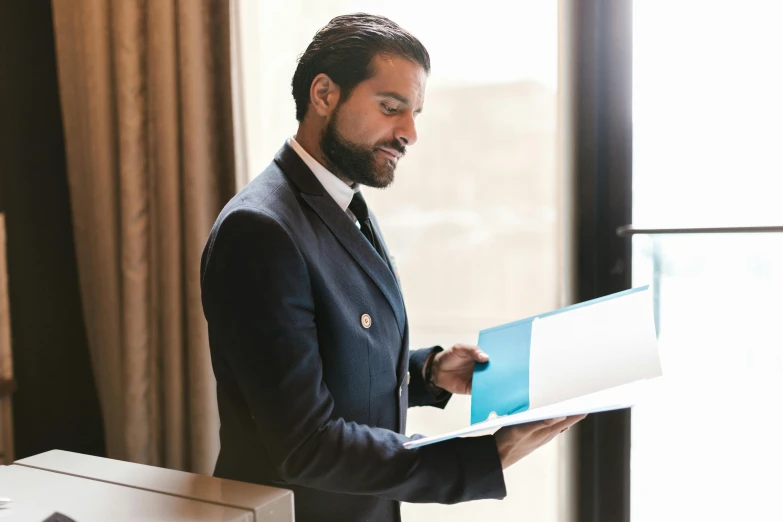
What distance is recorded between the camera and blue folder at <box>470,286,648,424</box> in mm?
1003

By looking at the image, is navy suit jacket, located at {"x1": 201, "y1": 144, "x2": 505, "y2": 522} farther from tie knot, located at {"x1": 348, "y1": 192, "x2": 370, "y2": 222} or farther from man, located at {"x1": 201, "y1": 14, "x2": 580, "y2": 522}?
tie knot, located at {"x1": 348, "y1": 192, "x2": 370, "y2": 222}

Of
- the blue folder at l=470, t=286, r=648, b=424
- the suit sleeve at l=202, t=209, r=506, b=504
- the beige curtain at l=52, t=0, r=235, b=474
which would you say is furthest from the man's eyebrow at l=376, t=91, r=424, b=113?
the beige curtain at l=52, t=0, r=235, b=474

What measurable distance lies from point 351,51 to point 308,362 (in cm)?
48

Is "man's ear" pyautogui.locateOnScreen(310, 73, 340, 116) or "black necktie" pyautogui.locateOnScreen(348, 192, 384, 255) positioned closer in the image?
"man's ear" pyautogui.locateOnScreen(310, 73, 340, 116)

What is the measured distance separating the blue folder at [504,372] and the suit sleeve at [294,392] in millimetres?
65

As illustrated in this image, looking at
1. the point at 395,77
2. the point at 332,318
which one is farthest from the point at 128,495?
the point at 395,77

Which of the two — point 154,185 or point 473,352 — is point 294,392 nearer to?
point 473,352

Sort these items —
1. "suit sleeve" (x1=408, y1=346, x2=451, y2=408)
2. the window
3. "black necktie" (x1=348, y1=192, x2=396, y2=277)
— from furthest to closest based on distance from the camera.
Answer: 1. the window
2. "suit sleeve" (x1=408, y1=346, x2=451, y2=408)
3. "black necktie" (x1=348, y1=192, x2=396, y2=277)

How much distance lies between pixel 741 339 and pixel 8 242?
175cm

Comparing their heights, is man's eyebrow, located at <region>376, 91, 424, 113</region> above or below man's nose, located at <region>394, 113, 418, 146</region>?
above

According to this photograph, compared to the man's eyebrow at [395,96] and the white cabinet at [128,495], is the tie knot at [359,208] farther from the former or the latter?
the white cabinet at [128,495]

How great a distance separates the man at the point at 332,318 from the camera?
93 centimetres

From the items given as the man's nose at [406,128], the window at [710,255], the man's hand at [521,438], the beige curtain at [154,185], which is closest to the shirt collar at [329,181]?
the man's nose at [406,128]

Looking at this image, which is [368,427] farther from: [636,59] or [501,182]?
[636,59]
